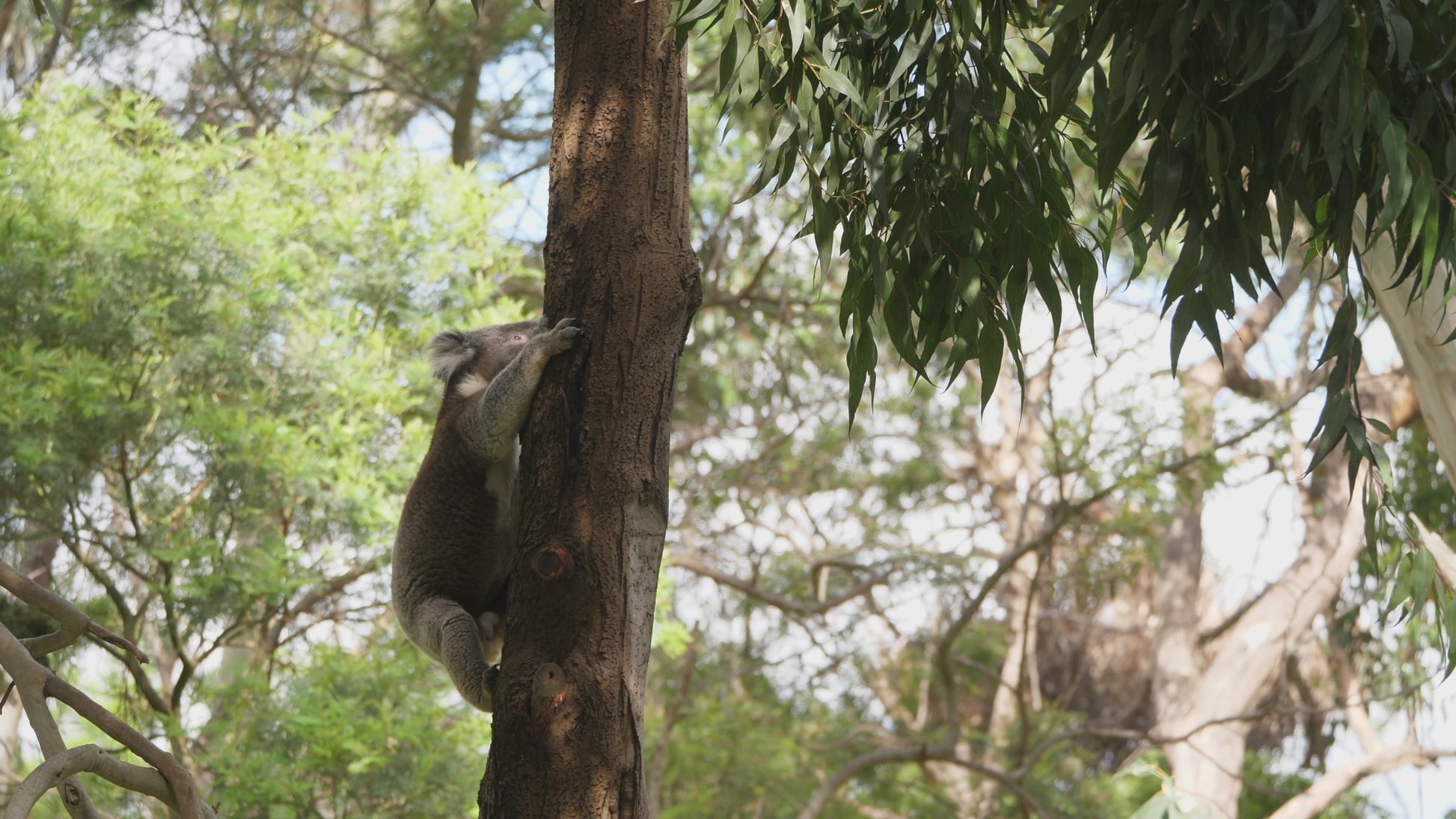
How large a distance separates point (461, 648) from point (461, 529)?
1.23 ft

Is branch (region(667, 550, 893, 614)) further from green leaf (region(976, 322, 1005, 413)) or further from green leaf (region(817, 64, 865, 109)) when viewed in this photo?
green leaf (region(817, 64, 865, 109))

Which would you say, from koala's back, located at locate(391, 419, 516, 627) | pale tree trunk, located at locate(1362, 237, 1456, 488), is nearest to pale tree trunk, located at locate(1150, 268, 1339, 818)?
pale tree trunk, located at locate(1362, 237, 1456, 488)

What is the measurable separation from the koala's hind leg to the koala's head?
58 centimetres

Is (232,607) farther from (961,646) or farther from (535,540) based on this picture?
(961,646)

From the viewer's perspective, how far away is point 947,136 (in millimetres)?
2234

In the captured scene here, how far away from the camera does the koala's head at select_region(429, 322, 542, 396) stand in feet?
11.1

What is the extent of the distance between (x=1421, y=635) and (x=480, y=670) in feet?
18.8

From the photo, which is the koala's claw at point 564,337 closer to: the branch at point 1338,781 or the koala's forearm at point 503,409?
the koala's forearm at point 503,409

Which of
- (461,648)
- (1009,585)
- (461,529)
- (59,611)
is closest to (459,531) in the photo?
(461,529)

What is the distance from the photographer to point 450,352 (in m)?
A: 3.52

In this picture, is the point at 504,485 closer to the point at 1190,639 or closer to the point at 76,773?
the point at 76,773

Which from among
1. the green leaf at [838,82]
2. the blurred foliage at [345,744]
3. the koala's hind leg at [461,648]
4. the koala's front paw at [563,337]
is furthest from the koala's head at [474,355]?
the blurred foliage at [345,744]

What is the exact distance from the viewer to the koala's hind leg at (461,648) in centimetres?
287

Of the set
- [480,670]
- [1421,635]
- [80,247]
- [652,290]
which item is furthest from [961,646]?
[652,290]
